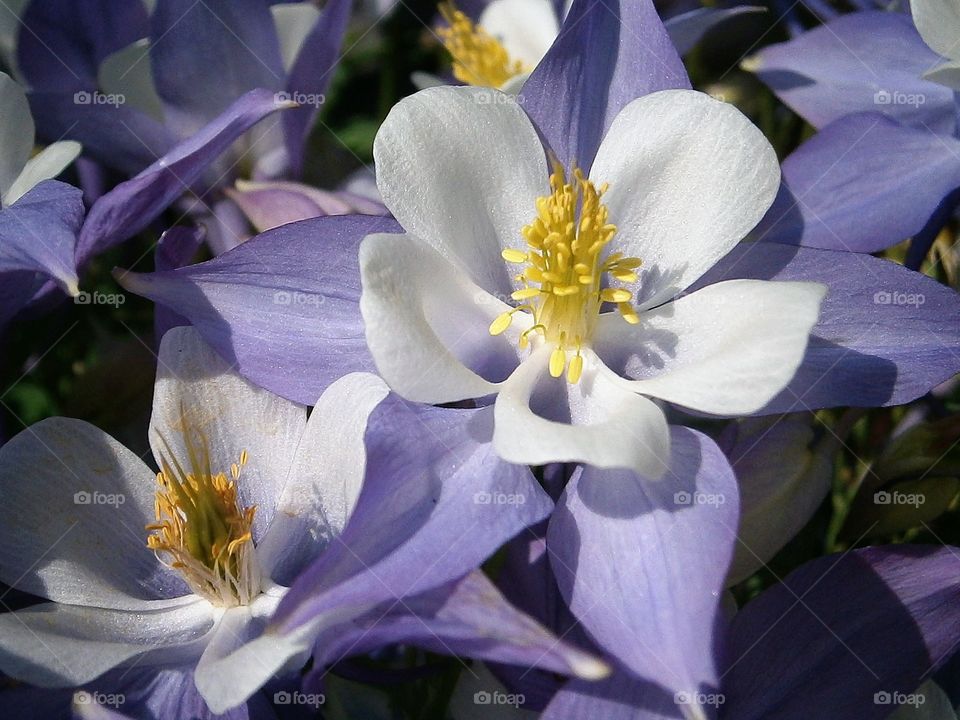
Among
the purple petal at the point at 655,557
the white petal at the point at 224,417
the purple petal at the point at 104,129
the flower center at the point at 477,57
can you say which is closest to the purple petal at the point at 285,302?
the white petal at the point at 224,417

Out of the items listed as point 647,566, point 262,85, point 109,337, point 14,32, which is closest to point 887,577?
point 647,566

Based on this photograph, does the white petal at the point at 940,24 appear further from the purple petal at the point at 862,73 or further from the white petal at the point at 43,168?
the white petal at the point at 43,168

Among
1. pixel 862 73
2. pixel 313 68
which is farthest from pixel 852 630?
pixel 313 68

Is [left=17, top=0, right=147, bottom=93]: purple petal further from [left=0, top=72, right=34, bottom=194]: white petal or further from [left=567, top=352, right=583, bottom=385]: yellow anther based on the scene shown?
[left=567, top=352, right=583, bottom=385]: yellow anther

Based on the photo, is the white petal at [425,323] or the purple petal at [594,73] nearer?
the white petal at [425,323]

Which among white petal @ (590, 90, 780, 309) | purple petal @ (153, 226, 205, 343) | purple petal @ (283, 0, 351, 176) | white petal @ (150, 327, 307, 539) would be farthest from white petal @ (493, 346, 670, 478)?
Answer: purple petal @ (283, 0, 351, 176)

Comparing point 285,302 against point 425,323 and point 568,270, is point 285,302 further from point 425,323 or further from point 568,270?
point 568,270
